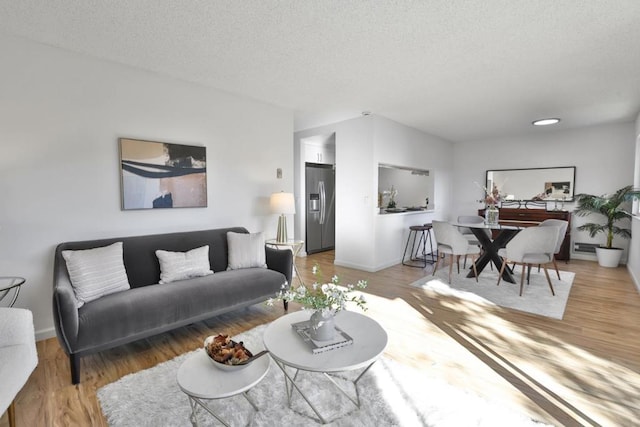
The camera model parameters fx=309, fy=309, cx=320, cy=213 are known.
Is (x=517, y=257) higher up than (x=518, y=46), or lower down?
lower down

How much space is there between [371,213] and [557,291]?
2.60 meters

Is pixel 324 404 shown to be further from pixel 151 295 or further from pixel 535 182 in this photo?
pixel 535 182

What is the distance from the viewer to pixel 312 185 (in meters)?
6.46

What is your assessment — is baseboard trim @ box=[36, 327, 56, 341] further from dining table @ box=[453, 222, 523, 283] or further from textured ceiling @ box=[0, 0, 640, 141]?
dining table @ box=[453, 222, 523, 283]

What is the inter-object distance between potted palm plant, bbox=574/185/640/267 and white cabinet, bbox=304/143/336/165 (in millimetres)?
4863

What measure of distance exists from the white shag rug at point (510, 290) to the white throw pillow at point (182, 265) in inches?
108

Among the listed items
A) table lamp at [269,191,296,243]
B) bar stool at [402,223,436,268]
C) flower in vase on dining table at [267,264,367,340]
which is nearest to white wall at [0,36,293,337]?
table lamp at [269,191,296,243]

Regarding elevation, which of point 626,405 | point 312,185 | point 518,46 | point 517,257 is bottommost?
point 626,405

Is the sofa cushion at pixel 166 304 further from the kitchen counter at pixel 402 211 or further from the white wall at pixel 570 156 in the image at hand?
the white wall at pixel 570 156

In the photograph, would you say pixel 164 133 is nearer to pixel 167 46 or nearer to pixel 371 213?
pixel 167 46

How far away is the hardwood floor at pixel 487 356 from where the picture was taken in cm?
182

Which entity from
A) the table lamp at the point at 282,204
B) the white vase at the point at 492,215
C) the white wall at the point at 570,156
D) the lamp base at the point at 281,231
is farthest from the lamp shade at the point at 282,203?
the white wall at the point at 570,156

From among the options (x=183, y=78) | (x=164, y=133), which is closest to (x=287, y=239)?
(x=164, y=133)

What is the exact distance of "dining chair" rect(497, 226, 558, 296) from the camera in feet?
12.4
